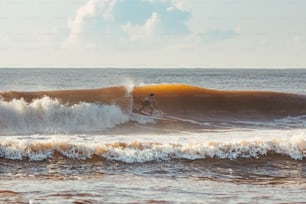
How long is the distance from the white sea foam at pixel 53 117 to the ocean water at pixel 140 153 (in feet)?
0.11

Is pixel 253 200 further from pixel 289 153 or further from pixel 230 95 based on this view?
pixel 230 95

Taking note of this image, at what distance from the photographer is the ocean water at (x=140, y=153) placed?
30.6ft

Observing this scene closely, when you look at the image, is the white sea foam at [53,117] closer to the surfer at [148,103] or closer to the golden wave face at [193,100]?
the golden wave face at [193,100]

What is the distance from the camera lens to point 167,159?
1260 centimetres

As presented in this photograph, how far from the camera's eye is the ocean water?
30.6 ft

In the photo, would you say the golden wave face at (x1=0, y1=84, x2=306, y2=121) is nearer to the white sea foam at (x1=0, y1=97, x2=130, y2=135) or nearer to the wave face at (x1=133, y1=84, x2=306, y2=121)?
the wave face at (x1=133, y1=84, x2=306, y2=121)

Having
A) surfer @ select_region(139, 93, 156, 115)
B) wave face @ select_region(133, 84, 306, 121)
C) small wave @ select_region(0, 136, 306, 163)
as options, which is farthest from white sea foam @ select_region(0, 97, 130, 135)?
small wave @ select_region(0, 136, 306, 163)

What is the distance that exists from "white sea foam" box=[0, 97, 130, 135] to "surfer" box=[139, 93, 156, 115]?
5.09 feet

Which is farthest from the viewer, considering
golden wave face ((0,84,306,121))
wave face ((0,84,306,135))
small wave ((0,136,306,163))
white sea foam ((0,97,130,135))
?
golden wave face ((0,84,306,121))

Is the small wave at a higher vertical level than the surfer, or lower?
lower

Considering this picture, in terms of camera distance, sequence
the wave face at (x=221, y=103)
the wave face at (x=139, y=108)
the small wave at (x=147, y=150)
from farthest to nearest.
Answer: the wave face at (x=221, y=103), the wave face at (x=139, y=108), the small wave at (x=147, y=150)

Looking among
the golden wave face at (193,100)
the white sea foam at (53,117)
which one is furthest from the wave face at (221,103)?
the white sea foam at (53,117)

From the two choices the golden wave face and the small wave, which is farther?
the golden wave face

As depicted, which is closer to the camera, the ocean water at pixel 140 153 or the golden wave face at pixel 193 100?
the ocean water at pixel 140 153
